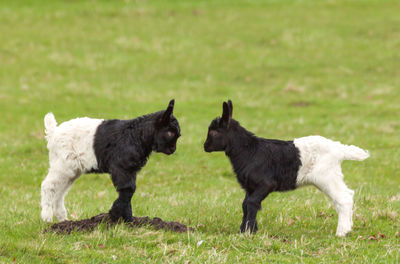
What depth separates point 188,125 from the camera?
2134 cm

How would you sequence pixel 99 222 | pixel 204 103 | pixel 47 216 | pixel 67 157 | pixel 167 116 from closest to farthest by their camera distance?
1. pixel 167 116
2. pixel 99 222
3. pixel 67 157
4. pixel 47 216
5. pixel 204 103

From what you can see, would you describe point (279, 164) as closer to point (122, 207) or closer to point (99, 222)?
point (122, 207)

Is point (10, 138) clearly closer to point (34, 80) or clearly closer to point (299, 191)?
point (34, 80)

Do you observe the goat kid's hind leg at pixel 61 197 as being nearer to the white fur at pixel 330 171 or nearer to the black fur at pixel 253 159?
the black fur at pixel 253 159

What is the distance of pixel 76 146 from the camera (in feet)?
30.5

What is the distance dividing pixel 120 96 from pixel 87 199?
42.7ft

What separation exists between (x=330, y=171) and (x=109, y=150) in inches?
131

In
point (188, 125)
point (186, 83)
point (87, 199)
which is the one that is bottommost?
point (87, 199)

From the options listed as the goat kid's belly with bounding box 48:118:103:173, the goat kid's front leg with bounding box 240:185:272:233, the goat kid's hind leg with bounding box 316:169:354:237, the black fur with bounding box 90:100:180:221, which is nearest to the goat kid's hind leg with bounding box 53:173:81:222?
the goat kid's belly with bounding box 48:118:103:173

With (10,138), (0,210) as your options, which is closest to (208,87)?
(10,138)

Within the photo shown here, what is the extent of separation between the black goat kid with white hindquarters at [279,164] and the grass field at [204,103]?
47 centimetres

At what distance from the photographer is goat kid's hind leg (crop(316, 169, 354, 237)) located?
8.82 m

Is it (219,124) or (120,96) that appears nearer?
(219,124)

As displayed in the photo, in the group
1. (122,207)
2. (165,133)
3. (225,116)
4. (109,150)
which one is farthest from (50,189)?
(225,116)
